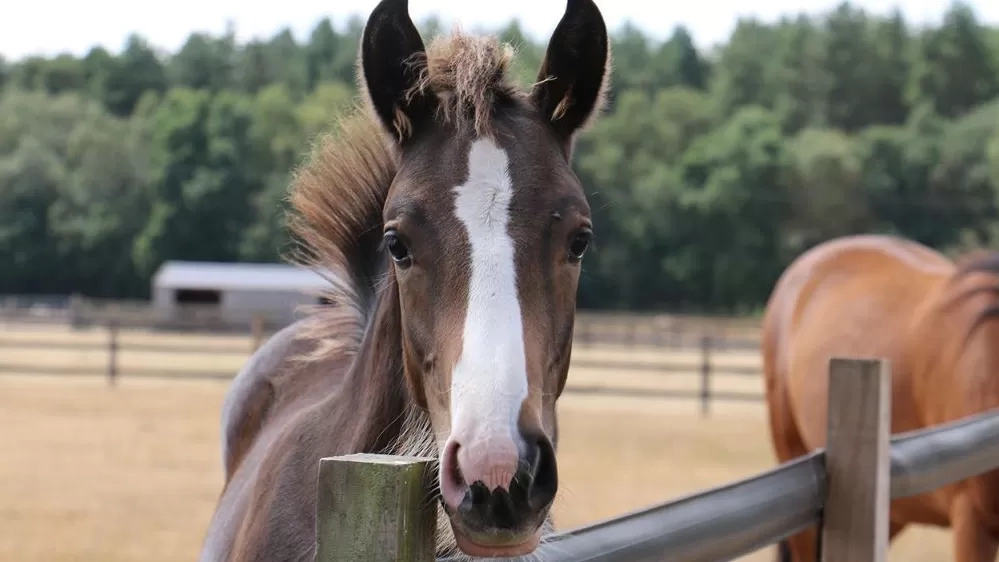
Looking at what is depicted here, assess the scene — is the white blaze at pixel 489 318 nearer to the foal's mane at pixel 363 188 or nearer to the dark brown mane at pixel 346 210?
the foal's mane at pixel 363 188

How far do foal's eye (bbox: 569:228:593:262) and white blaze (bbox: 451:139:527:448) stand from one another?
0.15 m

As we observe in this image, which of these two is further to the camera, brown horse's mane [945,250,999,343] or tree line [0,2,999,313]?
tree line [0,2,999,313]

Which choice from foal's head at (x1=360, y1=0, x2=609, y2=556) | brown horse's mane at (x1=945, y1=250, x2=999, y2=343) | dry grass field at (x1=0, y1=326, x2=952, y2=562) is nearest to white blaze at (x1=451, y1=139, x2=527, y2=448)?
foal's head at (x1=360, y1=0, x2=609, y2=556)

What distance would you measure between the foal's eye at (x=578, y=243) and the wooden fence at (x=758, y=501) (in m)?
0.45

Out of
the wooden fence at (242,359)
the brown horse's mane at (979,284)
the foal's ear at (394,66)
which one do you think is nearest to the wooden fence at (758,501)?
the foal's ear at (394,66)

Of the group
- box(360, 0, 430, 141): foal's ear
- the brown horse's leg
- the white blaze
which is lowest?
the brown horse's leg

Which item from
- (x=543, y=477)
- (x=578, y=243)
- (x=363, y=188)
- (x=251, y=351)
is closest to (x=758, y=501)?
(x=578, y=243)

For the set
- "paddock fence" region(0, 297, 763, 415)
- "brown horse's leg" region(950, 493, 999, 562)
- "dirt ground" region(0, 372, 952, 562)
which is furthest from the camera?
"paddock fence" region(0, 297, 763, 415)

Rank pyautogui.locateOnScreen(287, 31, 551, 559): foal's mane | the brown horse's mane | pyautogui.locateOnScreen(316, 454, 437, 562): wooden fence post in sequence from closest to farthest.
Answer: pyautogui.locateOnScreen(316, 454, 437, 562): wooden fence post < pyautogui.locateOnScreen(287, 31, 551, 559): foal's mane < the brown horse's mane

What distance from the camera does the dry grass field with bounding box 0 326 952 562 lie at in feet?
21.8

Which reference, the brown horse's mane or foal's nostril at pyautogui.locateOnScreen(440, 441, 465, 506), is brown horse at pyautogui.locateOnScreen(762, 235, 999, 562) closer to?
the brown horse's mane

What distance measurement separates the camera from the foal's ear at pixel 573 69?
1.98m

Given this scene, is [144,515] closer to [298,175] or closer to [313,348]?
[313,348]

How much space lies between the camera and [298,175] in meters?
2.57
